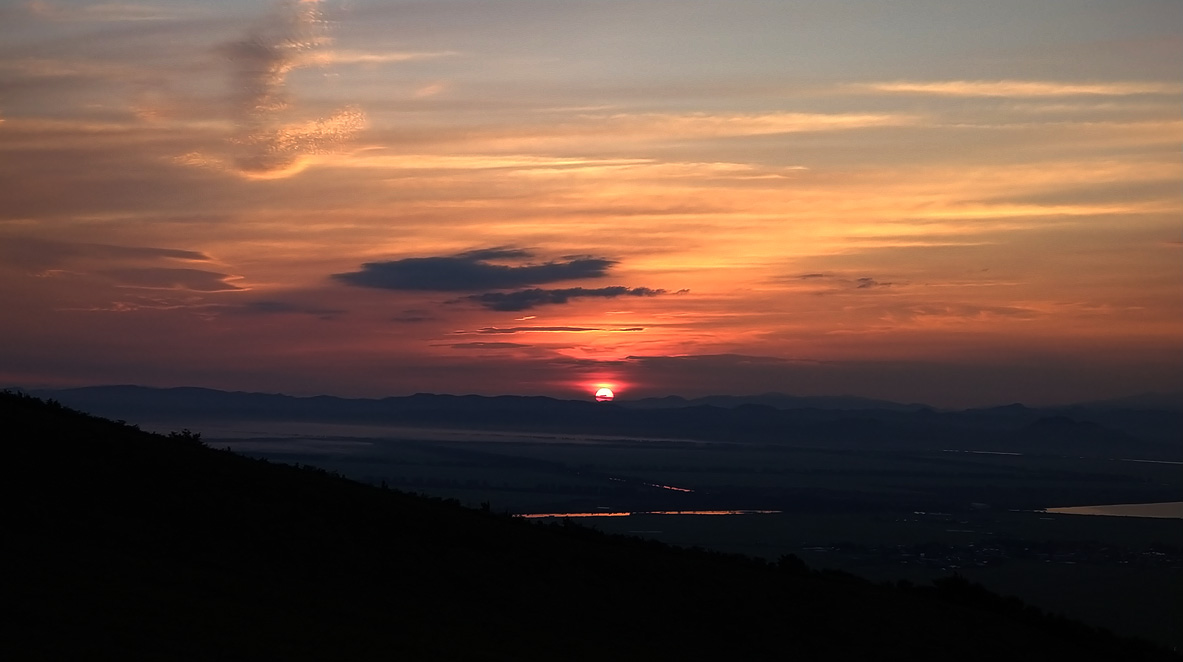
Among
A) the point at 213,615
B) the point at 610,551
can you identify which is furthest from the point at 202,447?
the point at 213,615

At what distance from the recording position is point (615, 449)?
196000 mm

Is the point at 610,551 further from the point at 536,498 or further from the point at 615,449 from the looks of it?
the point at 615,449

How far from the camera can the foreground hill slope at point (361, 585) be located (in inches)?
640

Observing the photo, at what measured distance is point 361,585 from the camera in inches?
800

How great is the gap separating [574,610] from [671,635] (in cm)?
203

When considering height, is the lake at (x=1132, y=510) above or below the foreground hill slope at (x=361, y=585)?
below

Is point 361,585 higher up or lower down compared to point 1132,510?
higher up

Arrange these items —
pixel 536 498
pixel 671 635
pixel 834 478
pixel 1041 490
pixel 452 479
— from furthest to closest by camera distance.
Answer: pixel 834 478, pixel 1041 490, pixel 452 479, pixel 536 498, pixel 671 635

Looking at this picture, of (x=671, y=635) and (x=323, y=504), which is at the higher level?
(x=323, y=504)

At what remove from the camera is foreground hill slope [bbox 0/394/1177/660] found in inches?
640

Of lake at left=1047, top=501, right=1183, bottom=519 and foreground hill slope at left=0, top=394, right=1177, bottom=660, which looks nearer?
foreground hill slope at left=0, top=394, right=1177, bottom=660

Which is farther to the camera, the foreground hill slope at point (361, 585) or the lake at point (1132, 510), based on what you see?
the lake at point (1132, 510)

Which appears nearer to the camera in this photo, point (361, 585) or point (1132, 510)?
point (361, 585)

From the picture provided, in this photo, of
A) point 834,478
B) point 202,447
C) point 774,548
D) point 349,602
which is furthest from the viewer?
point 834,478
